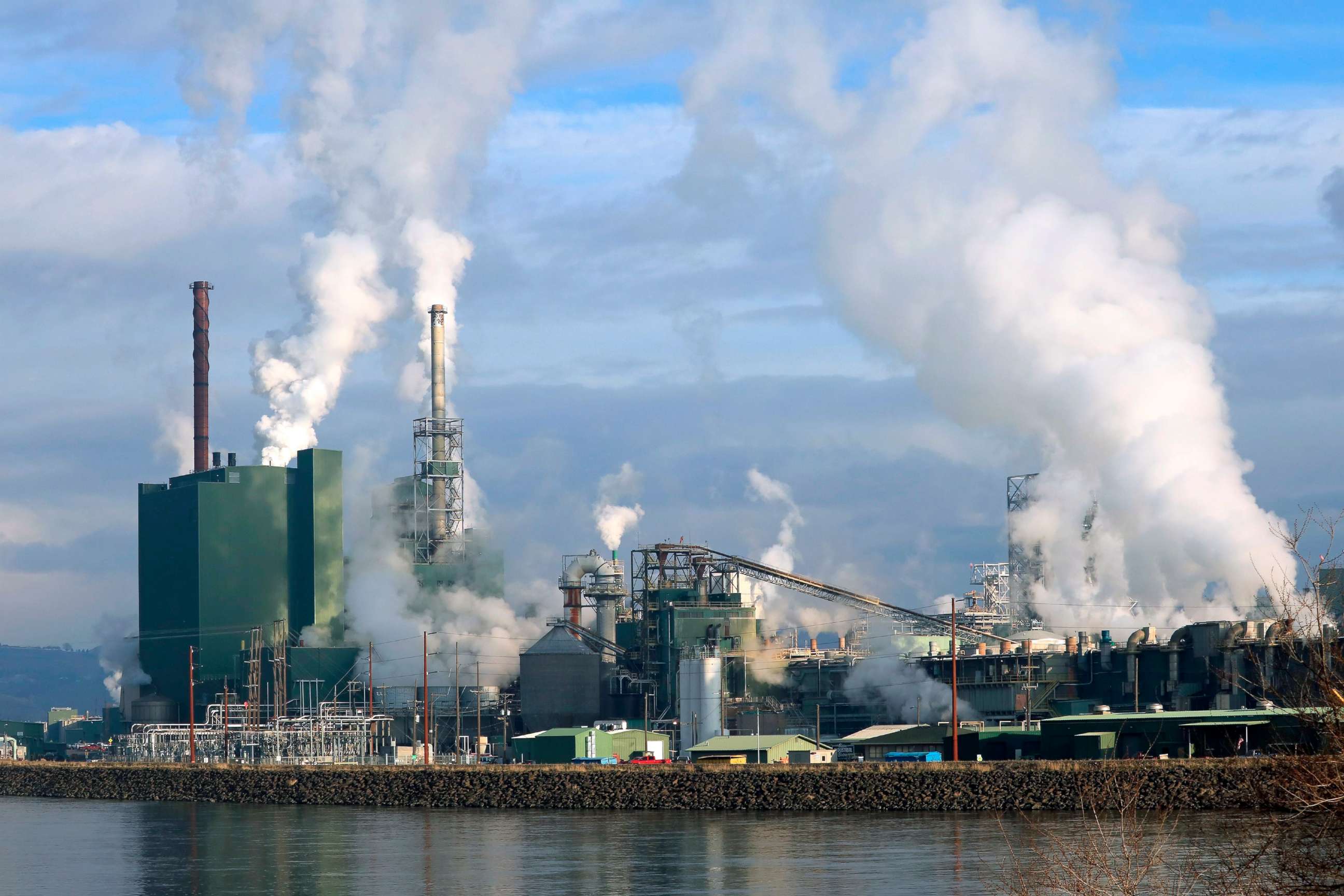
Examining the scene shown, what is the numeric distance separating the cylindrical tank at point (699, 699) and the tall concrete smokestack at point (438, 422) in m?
33.7

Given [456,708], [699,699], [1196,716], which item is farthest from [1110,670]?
[456,708]

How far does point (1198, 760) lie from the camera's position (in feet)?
236

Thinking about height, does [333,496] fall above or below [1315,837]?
above

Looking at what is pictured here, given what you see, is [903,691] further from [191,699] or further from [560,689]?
[191,699]

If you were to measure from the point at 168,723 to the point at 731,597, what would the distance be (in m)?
44.4

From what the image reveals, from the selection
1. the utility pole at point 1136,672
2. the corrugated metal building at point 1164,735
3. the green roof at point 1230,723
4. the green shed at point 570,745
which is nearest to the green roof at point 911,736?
the corrugated metal building at point 1164,735

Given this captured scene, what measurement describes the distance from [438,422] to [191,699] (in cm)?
3667

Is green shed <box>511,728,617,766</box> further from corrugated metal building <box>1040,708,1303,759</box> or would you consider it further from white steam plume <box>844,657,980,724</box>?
corrugated metal building <box>1040,708,1303,759</box>

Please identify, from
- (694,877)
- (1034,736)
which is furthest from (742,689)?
(694,877)

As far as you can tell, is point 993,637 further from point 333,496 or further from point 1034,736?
point 333,496

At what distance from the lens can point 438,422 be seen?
137250 mm

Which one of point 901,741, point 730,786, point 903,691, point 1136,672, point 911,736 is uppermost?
point 1136,672

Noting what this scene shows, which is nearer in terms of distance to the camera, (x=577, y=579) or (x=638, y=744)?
(x=638, y=744)

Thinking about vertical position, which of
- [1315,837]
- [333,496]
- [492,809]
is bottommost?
[492,809]
